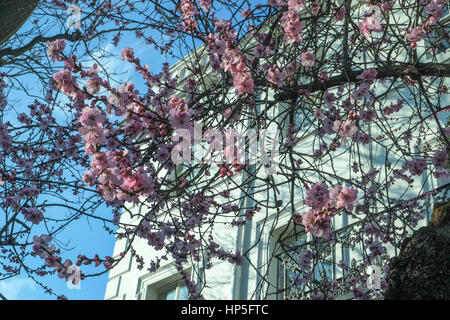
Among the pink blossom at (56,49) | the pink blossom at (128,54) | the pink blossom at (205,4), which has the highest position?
the pink blossom at (205,4)

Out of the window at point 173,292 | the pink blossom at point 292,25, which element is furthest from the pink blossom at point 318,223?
the window at point 173,292

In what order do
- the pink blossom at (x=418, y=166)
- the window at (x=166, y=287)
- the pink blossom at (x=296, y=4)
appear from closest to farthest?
the pink blossom at (x=296, y=4)
the pink blossom at (x=418, y=166)
the window at (x=166, y=287)

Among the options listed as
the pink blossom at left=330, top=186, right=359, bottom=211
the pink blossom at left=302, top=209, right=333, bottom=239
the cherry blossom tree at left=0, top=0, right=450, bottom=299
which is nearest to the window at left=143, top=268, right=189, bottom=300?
the cherry blossom tree at left=0, top=0, right=450, bottom=299

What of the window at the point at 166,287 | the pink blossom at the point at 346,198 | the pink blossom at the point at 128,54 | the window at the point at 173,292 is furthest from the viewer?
the window at the point at 166,287

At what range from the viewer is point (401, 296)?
2764 millimetres

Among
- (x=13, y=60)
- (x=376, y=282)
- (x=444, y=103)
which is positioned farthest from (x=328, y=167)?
(x=13, y=60)

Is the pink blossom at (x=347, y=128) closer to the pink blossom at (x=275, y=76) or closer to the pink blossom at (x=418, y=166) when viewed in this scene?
the pink blossom at (x=275, y=76)

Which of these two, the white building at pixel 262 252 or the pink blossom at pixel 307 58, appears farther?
the white building at pixel 262 252

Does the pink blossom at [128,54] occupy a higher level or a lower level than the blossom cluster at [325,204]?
higher

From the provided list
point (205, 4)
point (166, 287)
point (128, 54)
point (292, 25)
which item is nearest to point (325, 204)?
point (292, 25)

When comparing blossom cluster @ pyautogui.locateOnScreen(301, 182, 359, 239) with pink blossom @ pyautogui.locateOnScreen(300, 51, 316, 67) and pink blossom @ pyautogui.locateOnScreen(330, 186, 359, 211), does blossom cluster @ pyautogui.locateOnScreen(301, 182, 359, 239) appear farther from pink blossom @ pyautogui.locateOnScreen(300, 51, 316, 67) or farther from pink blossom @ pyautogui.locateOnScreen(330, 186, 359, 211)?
pink blossom @ pyautogui.locateOnScreen(300, 51, 316, 67)

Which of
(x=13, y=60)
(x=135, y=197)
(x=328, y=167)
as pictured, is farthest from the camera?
(x=328, y=167)

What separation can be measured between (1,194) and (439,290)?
4.69 meters
